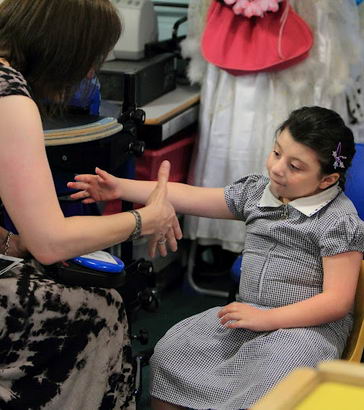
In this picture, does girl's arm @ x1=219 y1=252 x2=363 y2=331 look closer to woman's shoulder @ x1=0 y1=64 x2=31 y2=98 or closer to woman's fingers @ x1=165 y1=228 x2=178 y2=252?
woman's fingers @ x1=165 y1=228 x2=178 y2=252

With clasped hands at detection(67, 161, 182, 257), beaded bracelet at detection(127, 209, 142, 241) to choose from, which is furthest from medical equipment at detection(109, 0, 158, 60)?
beaded bracelet at detection(127, 209, 142, 241)

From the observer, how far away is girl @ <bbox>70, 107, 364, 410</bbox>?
1.58m

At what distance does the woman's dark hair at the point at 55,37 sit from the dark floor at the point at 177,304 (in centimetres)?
113

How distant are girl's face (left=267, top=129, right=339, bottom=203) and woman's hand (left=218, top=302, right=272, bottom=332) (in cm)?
28

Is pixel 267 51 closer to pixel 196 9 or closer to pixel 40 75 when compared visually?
pixel 196 9

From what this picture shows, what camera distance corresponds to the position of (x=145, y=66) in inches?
101

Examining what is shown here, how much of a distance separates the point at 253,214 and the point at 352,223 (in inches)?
9.5

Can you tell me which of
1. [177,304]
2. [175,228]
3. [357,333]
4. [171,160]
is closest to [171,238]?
[175,228]

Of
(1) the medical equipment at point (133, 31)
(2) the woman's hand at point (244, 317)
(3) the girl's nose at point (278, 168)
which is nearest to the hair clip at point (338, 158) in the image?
(3) the girl's nose at point (278, 168)

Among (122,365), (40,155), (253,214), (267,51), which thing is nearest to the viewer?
(40,155)

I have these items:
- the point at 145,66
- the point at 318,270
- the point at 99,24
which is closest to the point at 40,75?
the point at 99,24

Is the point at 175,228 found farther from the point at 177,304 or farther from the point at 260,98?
the point at 177,304

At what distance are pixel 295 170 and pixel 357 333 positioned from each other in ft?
1.31

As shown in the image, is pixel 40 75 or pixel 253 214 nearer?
pixel 40 75
